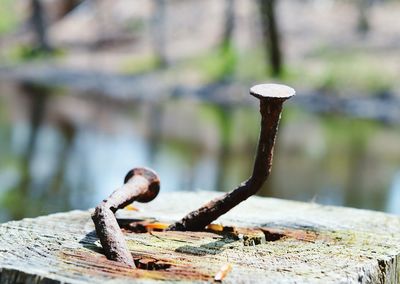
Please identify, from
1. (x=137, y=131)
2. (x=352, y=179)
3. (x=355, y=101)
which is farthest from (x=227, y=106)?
(x=352, y=179)

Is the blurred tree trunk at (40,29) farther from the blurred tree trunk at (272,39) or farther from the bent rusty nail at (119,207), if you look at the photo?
the bent rusty nail at (119,207)

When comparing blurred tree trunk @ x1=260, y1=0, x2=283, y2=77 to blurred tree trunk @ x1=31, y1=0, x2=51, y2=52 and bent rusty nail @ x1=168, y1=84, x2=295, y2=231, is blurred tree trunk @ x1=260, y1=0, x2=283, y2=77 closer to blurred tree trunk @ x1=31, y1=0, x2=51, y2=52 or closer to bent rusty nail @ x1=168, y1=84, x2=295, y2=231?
blurred tree trunk @ x1=31, y1=0, x2=51, y2=52

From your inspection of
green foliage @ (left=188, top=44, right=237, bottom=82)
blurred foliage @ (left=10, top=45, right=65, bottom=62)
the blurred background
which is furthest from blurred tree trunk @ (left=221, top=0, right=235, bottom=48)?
blurred foliage @ (left=10, top=45, right=65, bottom=62)

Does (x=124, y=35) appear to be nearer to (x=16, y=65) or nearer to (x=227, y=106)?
(x=16, y=65)

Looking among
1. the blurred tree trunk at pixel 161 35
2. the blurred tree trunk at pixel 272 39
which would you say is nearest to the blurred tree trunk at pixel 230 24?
the blurred tree trunk at pixel 161 35

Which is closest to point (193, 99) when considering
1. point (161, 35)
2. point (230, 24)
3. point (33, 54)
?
point (161, 35)

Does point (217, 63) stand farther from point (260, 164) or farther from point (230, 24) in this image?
point (260, 164)

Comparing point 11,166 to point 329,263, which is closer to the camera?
point 329,263
